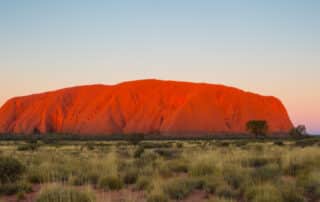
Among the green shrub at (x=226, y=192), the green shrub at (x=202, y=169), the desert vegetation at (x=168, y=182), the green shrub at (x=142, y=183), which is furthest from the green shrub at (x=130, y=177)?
the green shrub at (x=226, y=192)

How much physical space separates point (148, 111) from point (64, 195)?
94.7 metres

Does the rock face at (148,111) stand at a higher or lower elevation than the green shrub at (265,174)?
higher

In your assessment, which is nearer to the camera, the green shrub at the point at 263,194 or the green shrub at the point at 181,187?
the green shrub at the point at 263,194

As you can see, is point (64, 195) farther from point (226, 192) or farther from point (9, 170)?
point (9, 170)

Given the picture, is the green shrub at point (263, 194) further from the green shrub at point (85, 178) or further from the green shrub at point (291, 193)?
the green shrub at point (85, 178)

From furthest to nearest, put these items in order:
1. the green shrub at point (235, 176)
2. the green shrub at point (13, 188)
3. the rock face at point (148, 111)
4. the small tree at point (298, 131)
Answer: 1. the rock face at point (148, 111)
2. the small tree at point (298, 131)
3. the green shrub at point (235, 176)
4. the green shrub at point (13, 188)

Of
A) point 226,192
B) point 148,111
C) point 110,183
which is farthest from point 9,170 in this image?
point 148,111

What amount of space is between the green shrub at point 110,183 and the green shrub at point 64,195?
1799 mm

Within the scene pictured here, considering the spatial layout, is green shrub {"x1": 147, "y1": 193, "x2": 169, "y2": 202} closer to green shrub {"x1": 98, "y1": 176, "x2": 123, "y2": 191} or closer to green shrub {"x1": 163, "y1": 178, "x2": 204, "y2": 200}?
green shrub {"x1": 163, "y1": 178, "x2": 204, "y2": 200}

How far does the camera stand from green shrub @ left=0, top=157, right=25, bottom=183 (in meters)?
11.0

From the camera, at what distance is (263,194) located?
8094 mm

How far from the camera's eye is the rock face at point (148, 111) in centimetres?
9588

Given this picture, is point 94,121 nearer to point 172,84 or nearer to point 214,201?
point 172,84

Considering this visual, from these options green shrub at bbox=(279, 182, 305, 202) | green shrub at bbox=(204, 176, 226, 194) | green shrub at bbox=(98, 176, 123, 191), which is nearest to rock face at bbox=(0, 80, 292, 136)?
green shrub at bbox=(98, 176, 123, 191)
